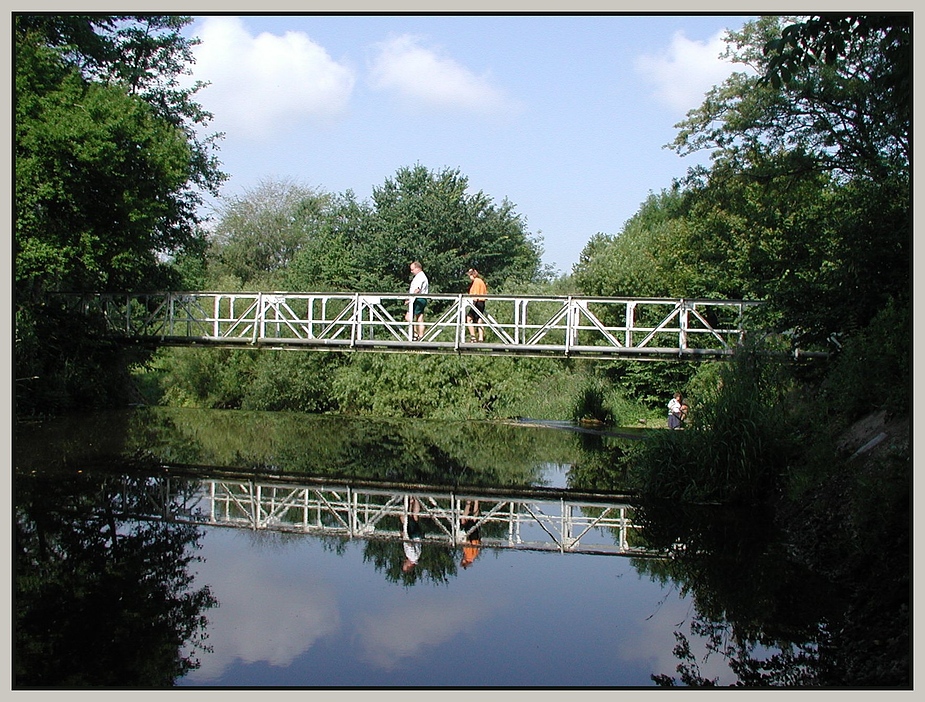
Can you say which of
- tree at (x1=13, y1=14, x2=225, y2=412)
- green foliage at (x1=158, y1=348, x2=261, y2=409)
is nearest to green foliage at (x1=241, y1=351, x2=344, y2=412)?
green foliage at (x1=158, y1=348, x2=261, y2=409)

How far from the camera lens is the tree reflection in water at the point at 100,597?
581cm

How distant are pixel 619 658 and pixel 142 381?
34.2 meters

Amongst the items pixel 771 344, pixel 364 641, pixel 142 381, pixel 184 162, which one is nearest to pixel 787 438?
pixel 771 344

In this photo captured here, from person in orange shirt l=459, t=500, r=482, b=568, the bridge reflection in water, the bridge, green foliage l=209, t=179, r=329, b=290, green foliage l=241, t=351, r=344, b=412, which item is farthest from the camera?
green foliage l=209, t=179, r=329, b=290

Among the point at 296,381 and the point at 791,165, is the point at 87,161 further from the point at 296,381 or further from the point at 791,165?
the point at 791,165

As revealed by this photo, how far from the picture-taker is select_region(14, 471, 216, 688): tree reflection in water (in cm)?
581

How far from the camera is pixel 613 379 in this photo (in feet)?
94.6

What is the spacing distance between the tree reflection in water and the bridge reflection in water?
3.11 feet

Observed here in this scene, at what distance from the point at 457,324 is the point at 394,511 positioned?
850 centimetres

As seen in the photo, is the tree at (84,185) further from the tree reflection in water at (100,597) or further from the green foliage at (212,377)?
the tree reflection in water at (100,597)

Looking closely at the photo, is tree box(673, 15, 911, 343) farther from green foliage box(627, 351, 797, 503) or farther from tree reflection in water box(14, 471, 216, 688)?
tree reflection in water box(14, 471, 216, 688)

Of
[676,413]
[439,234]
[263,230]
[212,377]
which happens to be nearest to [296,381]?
[212,377]

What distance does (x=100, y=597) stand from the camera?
737cm

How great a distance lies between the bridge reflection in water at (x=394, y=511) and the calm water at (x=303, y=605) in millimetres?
149
